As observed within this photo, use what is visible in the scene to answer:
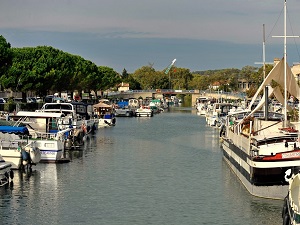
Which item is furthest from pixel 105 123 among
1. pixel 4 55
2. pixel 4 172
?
pixel 4 172

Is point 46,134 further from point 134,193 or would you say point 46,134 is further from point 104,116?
point 104,116

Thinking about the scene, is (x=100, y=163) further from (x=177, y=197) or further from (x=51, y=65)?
(x=51, y=65)

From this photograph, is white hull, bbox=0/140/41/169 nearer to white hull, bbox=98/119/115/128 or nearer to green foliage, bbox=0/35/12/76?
green foliage, bbox=0/35/12/76

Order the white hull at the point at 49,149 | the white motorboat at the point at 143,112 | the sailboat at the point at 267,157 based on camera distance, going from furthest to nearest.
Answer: the white motorboat at the point at 143,112 → the white hull at the point at 49,149 → the sailboat at the point at 267,157

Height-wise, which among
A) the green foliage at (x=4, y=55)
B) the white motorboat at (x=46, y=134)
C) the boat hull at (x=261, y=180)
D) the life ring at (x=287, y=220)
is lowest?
the life ring at (x=287, y=220)

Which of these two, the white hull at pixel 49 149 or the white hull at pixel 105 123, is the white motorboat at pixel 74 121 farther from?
the white hull at pixel 49 149

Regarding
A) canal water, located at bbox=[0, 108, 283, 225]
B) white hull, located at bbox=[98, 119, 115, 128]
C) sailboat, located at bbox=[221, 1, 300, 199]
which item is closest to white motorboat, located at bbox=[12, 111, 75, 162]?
canal water, located at bbox=[0, 108, 283, 225]

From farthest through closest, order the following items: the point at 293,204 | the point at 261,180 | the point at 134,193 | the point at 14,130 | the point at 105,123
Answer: the point at 105,123, the point at 14,130, the point at 134,193, the point at 261,180, the point at 293,204

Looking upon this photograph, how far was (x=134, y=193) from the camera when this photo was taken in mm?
43438

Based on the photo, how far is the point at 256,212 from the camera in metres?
36.5

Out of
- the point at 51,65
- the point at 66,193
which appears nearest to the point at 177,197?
the point at 66,193

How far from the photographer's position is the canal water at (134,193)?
36250 mm

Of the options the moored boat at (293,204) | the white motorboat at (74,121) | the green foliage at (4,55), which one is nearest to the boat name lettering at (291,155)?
the moored boat at (293,204)

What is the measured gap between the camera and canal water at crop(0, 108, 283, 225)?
36250 millimetres
